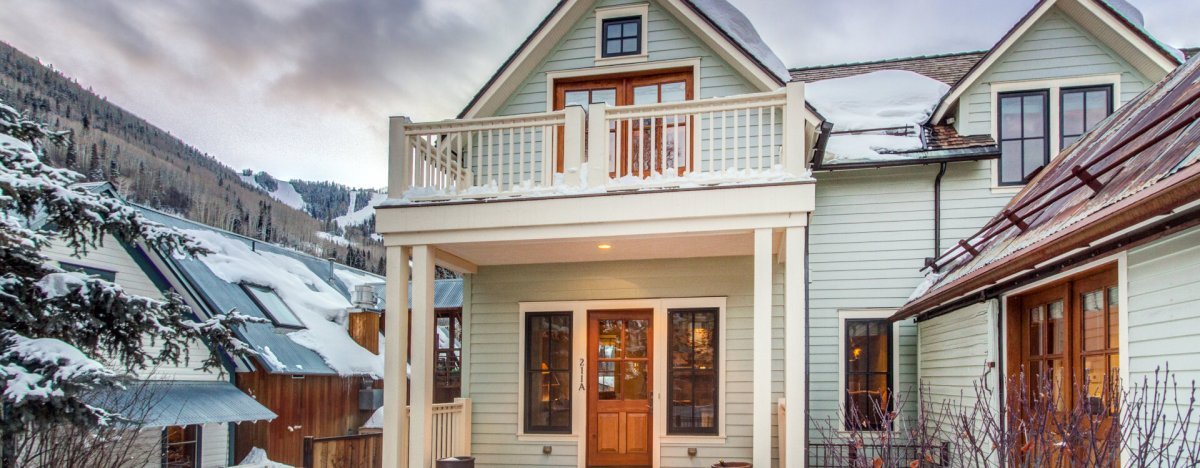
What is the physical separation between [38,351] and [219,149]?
2778 centimetres

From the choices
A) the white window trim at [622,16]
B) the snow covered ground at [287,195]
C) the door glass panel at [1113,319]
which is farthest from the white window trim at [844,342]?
the snow covered ground at [287,195]

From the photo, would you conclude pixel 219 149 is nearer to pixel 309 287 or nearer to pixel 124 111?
pixel 124 111

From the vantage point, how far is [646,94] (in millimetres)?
9562

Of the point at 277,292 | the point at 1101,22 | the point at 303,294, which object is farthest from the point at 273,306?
the point at 1101,22

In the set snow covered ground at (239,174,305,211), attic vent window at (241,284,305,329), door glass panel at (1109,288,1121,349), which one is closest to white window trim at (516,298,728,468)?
door glass panel at (1109,288,1121,349)

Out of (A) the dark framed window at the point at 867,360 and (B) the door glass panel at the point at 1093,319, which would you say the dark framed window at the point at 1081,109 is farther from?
(B) the door glass panel at the point at 1093,319

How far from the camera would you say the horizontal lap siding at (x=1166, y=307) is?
352cm

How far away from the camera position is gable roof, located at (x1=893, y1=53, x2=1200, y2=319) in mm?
3486

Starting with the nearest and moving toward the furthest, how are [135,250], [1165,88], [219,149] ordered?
[1165,88] < [135,250] < [219,149]

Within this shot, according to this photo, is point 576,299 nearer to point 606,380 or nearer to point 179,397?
point 606,380

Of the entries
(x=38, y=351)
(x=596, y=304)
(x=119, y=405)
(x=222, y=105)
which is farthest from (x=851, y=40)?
(x=222, y=105)

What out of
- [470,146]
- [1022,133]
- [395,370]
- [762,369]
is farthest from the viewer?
[1022,133]

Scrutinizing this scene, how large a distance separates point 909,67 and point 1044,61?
2.22 m

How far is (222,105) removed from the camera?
76.2 feet
